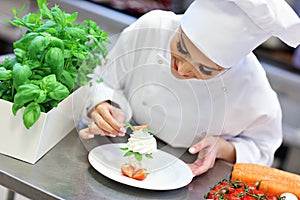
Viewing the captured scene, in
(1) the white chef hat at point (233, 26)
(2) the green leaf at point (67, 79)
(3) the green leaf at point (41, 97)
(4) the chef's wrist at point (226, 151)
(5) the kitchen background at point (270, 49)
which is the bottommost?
(5) the kitchen background at point (270, 49)

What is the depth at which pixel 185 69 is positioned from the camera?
1.03 metres

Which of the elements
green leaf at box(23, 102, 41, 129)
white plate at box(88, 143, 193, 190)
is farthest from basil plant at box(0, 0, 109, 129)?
white plate at box(88, 143, 193, 190)

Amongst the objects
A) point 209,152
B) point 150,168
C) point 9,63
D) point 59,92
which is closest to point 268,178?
point 209,152

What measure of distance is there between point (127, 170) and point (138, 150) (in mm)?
43

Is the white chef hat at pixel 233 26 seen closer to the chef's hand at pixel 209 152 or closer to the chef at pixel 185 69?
the chef at pixel 185 69

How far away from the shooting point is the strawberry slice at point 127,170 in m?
1.00

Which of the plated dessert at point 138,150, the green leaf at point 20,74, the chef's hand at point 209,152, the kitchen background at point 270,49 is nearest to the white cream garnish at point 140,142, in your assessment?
the plated dessert at point 138,150

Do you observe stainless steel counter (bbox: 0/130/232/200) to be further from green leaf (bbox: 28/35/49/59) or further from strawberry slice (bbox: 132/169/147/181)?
green leaf (bbox: 28/35/49/59)

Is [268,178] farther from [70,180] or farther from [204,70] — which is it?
[70,180]

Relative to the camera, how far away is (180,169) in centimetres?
107

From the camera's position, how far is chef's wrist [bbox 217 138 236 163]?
120 cm

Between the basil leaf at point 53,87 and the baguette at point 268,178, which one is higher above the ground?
the basil leaf at point 53,87

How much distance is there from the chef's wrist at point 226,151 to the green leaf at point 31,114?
44cm

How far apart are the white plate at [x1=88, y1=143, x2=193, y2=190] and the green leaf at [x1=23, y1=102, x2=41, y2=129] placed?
145 mm
